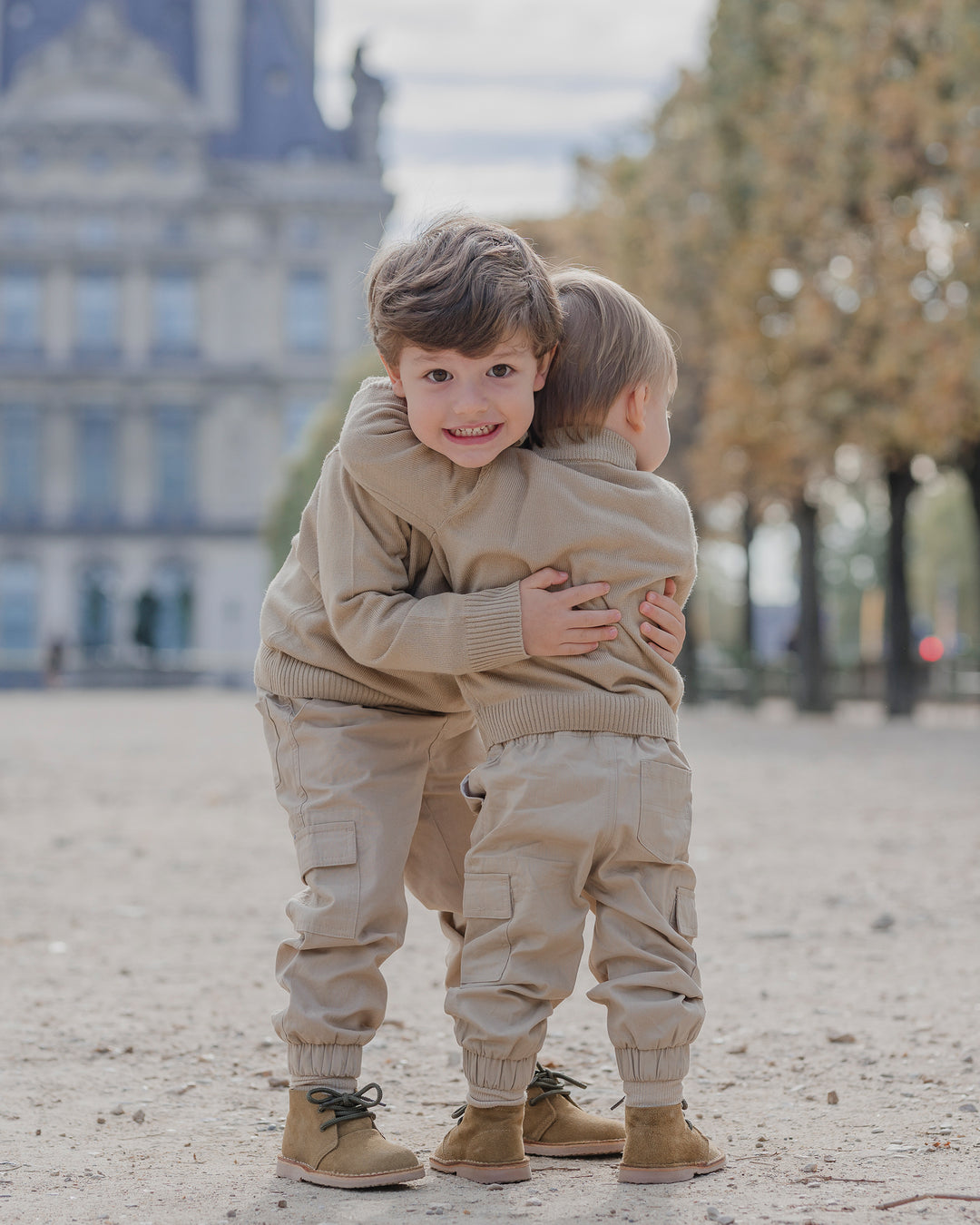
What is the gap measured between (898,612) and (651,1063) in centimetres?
2181

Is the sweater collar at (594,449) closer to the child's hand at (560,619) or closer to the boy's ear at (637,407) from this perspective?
the boy's ear at (637,407)

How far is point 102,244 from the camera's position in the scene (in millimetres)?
65750

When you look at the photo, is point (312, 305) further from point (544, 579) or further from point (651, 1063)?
point (651, 1063)

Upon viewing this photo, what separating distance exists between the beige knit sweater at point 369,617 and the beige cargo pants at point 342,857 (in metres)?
0.06

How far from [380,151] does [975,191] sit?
51.4 m

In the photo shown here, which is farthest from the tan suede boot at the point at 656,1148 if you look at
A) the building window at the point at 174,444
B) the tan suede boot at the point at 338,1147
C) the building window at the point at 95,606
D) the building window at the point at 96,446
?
the building window at the point at 96,446

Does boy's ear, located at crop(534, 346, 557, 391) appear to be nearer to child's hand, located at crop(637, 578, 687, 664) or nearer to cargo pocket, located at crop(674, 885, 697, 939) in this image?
child's hand, located at crop(637, 578, 687, 664)

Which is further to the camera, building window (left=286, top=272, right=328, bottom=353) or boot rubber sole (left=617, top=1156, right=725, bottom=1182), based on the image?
building window (left=286, top=272, right=328, bottom=353)

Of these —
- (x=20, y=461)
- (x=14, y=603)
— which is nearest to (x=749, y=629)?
(x=14, y=603)

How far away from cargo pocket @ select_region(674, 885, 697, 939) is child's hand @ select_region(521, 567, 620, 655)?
0.47m

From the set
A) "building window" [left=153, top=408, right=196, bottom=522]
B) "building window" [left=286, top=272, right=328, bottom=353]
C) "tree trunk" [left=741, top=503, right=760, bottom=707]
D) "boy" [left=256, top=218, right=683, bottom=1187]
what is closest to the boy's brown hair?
"boy" [left=256, top=218, right=683, bottom=1187]

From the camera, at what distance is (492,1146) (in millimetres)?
3336

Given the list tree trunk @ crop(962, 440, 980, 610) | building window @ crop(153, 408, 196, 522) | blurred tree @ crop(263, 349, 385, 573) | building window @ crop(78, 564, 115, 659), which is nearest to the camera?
tree trunk @ crop(962, 440, 980, 610)

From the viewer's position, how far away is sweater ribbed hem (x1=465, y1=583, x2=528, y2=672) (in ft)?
10.7
